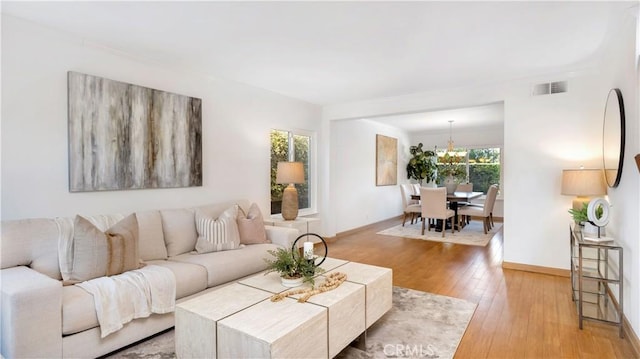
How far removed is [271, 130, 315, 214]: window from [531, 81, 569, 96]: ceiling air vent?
128 inches

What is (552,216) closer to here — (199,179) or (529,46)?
(529,46)

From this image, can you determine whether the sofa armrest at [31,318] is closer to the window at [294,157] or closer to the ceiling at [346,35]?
the ceiling at [346,35]

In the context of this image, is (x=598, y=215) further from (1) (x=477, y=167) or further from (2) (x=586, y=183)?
(1) (x=477, y=167)

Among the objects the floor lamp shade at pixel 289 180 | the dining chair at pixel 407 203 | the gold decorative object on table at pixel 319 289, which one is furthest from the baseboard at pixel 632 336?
the dining chair at pixel 407 203

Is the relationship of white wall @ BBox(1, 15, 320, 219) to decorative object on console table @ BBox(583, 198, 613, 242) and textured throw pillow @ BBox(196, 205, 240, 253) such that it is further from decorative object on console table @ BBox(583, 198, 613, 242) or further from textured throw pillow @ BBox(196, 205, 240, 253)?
decorative object on console table @ BBox(583, 198, 613, 242)

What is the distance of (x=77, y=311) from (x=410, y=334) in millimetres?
2211

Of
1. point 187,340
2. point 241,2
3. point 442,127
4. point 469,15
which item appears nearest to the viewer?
point 187,340

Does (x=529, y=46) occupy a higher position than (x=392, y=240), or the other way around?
(x=529, y=46)

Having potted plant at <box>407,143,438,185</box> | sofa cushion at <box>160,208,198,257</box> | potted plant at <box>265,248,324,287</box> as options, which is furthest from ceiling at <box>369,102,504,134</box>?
potted plant at <box>265,248,324,287</box>

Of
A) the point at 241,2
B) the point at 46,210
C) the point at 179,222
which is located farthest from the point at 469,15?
the point at 46,210

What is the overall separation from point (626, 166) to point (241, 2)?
318 centimetres

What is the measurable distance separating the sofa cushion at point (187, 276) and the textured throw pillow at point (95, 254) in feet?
1.04

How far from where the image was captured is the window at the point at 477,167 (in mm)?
8648

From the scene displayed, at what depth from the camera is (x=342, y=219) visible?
631 centimetres
